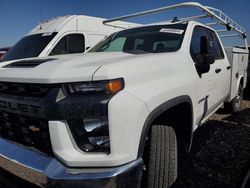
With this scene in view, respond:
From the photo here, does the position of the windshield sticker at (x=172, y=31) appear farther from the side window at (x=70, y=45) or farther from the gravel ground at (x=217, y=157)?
the side window at (x=70, y=45)

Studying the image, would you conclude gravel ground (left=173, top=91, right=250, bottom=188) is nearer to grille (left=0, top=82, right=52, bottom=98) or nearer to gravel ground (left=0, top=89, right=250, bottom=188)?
gravel ground (left=0, top=89, right=250, bottom=188)

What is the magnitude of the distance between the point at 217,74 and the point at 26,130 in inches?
113

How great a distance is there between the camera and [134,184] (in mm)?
2170

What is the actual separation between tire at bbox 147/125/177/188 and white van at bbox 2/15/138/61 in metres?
5.11

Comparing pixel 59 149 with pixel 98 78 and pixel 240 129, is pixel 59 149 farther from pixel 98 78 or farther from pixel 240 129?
pixel 240 129

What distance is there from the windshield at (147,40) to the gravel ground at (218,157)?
1501 millimetres

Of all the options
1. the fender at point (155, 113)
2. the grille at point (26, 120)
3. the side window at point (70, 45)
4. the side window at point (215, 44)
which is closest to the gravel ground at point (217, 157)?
the fender at point (155, 113)

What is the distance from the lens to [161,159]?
2.60 meters

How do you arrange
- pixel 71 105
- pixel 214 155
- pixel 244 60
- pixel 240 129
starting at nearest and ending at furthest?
pixel 71 105 → pixel 214 155 → pixel 240 129 → pixel 244 60

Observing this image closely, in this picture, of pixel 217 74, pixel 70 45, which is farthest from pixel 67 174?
pixel 70 45

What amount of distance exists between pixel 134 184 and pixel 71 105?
721 mm

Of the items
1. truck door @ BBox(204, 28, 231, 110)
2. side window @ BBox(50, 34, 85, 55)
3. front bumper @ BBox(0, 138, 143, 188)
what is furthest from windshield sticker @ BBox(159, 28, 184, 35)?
side window @ BBox(50, 34, 85, 55)

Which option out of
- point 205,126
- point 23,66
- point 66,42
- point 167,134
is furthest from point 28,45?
point 167,134

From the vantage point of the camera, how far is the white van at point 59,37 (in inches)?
293
